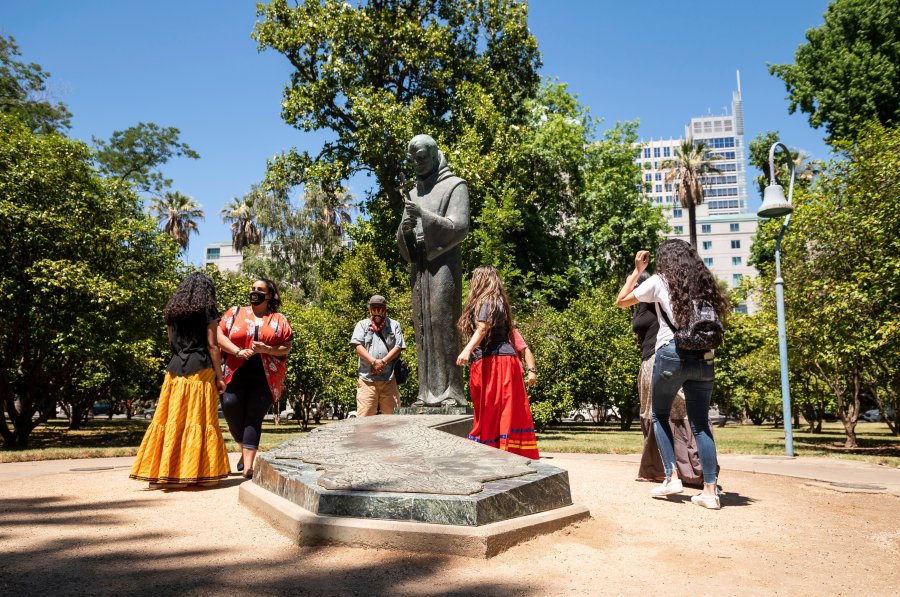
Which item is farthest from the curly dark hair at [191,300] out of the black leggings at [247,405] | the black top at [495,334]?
the black top at [495,334]

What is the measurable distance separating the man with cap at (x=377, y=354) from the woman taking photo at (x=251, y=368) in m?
1.51

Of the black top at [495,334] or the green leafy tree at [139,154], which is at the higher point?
the green leafy tree at [139,154]

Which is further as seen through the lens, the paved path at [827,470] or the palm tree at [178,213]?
the palm tree at [178,213]

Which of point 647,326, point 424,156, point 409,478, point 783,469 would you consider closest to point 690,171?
point 783,469

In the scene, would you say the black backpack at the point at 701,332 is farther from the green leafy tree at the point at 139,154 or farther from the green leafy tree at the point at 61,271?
the green leafy tree at the point at 139,154

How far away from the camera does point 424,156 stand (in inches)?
290

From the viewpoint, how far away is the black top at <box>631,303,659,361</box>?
233 inches

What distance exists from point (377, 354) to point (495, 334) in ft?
7.86

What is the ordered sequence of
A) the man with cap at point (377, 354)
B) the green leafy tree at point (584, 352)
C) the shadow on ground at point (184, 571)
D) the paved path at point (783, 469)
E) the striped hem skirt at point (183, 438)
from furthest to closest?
the green leafy tree at point (584, 352), the man with cap at point (377, 354), the paved path at point (783, 469), the striped hem skirt at point (183, 438), the shadow on ground at point (184, 571)

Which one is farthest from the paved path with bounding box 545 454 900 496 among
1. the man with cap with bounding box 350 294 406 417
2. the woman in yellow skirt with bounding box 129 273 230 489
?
the woman in yellow skirt with bounding box 129 273 230 489

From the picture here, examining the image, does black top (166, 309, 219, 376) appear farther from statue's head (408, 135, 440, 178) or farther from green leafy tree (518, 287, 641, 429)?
green leafy tree (518, 287, 641, 429)

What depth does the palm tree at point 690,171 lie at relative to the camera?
1859 inches

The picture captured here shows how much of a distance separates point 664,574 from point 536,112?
2589 centimetres

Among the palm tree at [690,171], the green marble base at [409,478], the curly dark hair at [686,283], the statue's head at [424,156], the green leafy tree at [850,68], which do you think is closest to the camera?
the green marble base at [409,478]
